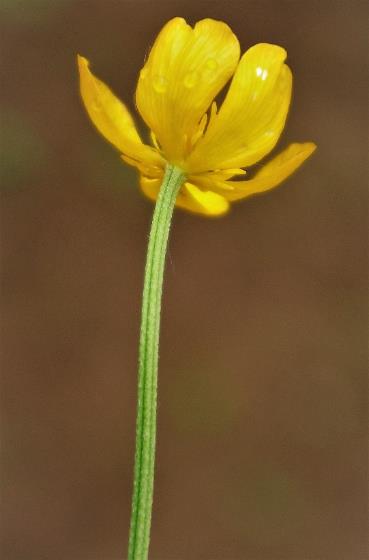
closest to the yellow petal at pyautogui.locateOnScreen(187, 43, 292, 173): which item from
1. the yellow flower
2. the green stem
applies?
the yellow flower

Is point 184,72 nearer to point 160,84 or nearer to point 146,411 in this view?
point 160,84

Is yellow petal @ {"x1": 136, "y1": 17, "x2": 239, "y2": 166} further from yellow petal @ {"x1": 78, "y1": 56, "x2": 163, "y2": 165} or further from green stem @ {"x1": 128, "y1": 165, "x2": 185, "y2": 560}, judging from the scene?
green stem @ {"x1": 128, "y1": 165, "x2": 185, "y2": 560}

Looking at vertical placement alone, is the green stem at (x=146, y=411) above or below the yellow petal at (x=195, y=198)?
below

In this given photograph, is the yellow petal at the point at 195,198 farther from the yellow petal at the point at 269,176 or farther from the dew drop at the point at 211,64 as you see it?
the dew drop at the point at 211,64

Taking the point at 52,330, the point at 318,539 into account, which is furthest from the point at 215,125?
the point at 318,539

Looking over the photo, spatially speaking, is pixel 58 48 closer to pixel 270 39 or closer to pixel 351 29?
pixel 270 39

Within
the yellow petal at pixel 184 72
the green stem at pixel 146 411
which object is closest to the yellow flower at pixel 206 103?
the yellow petal at pixel 184 72
